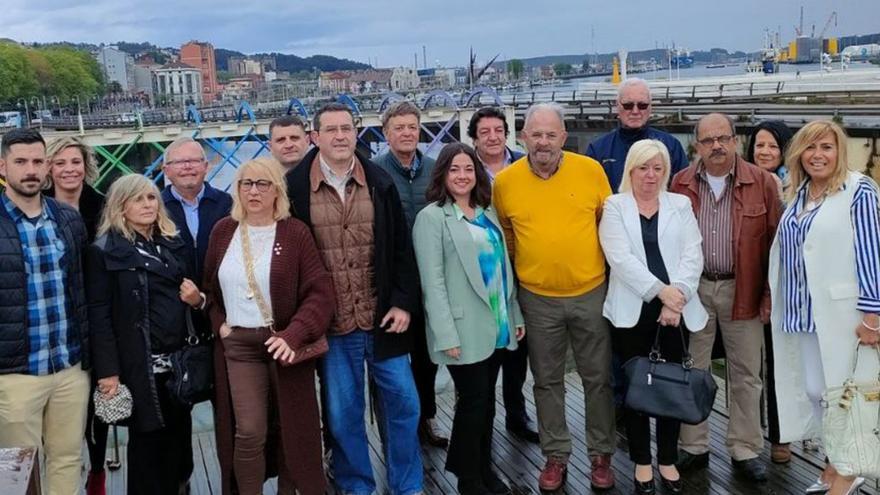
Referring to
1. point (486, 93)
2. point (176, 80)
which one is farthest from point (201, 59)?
point (486, 93)

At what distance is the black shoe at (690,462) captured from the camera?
3834 mm

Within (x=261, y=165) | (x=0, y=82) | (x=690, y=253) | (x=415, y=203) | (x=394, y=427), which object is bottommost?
(x=394, y=427)

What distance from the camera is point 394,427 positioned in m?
3.56

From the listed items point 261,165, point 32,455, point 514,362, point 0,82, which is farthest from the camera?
point 0,82

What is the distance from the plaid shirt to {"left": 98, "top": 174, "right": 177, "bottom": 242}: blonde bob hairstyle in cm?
21

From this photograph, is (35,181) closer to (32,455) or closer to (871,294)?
(32,455)

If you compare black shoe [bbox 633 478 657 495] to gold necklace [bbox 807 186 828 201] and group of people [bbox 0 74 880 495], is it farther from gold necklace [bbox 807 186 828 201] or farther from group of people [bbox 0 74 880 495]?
gold necklace [bbox 807 186 828 201]

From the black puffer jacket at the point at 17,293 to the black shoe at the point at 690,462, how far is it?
285 centimetres

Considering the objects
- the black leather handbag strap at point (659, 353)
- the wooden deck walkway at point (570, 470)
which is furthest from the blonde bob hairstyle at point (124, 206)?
the black leather handbag strap at point (659, 353)

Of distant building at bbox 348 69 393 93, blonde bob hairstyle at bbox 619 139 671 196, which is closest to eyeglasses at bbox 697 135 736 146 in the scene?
blonde bob hairstyle at bbox 619 139 671 196

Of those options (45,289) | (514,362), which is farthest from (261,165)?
(514,362)

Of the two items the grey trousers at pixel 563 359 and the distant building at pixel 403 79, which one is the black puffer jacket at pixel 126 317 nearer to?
the grey trousers at pixel 563 359

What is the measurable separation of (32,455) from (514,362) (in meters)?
2.65

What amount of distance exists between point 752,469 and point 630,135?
6.11 ft
